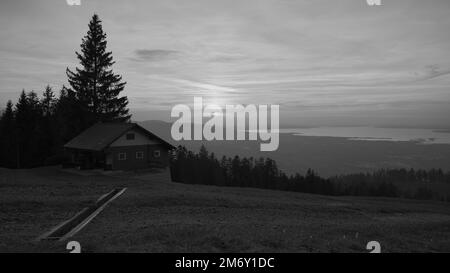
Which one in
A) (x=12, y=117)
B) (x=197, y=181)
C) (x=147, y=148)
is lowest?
(x=197, y=181)

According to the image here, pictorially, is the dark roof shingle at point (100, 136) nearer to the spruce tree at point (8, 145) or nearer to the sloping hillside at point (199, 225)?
the sloping hillside at point (199, 225)

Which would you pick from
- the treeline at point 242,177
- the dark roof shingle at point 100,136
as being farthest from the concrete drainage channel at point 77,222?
the treeline at point 242,177

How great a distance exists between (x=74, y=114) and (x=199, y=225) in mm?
45680

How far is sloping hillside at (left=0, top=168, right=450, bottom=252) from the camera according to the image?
424 inches

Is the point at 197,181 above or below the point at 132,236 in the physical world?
below

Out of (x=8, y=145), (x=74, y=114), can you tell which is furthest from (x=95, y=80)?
(x=8, y=145)

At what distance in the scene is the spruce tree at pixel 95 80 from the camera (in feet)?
176

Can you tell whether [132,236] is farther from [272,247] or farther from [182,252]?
[272,247]

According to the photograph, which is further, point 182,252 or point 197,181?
point 197,181
